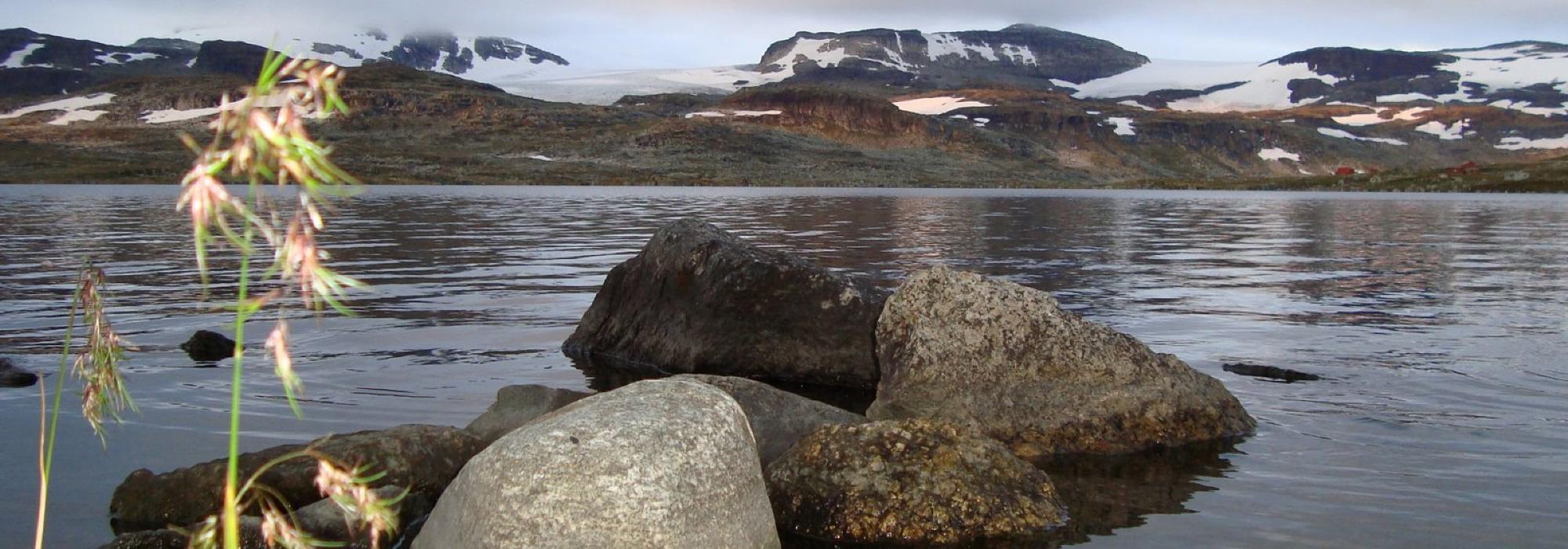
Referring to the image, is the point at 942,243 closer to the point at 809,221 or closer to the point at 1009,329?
the point at 809,221

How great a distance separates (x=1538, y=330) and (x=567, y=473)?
1551 cm

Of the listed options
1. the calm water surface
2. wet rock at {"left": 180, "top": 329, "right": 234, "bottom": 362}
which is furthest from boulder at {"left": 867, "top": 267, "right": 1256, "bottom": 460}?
wet rock at {"left": 180, "top": 329, "right": 234, "bottom": 362}

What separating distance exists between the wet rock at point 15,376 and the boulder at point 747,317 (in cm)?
590

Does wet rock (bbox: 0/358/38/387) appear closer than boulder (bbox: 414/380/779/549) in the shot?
No

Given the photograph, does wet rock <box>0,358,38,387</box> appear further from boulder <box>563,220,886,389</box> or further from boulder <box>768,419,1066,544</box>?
boulder <box>768,419,1066,544</box>

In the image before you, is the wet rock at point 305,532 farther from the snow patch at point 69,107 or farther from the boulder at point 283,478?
the snow patch at point 69,107

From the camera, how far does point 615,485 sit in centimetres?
607

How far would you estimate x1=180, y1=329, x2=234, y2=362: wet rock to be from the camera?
45.2ft

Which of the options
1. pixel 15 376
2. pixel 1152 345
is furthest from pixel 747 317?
pixel 15 376

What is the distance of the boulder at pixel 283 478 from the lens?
7.66 meters

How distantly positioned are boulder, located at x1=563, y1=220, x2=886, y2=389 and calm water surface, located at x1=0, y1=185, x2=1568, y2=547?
1285 millimetres

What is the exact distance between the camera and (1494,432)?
33.4 ft

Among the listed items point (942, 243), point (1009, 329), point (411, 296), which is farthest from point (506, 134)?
point (1009, 329)

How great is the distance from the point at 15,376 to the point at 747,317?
7.74 m
